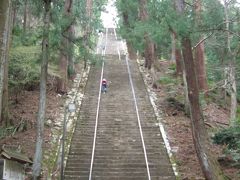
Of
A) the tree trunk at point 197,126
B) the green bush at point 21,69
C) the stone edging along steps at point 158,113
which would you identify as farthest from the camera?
the green bush at point 21,69

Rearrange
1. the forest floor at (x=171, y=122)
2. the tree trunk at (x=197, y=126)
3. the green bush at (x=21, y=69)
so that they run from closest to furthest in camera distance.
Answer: the tree trunk at (x=197, y=126) < the forest floor at (x=171, y=122) < the green bush at (x=21, y=69)

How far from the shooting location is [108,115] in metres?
18.6

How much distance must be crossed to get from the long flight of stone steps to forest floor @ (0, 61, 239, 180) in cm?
56

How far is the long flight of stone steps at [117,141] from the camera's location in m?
13.4

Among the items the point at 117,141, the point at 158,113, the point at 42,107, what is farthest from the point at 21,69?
the point at 158,113

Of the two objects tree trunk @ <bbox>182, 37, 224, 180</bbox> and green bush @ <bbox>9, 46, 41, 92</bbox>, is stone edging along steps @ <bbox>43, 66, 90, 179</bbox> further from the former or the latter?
tree trunk @ <bbox>182, 37, 224, 180</bbox>

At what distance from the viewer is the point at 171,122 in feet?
57.2

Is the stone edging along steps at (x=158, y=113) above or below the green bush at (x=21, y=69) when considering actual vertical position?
below

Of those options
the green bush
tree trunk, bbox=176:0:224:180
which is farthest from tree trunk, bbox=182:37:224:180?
the green bush

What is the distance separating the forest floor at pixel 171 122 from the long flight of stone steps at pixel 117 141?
56 cm

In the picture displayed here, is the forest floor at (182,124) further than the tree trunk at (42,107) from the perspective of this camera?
Yes

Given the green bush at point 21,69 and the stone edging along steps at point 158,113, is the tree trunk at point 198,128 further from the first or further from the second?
the green bush at point 21,69

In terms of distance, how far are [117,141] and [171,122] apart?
2991mm

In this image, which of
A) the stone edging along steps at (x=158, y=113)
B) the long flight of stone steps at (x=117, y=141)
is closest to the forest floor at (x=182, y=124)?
the stone edging along steps at (x=158, y=113)
